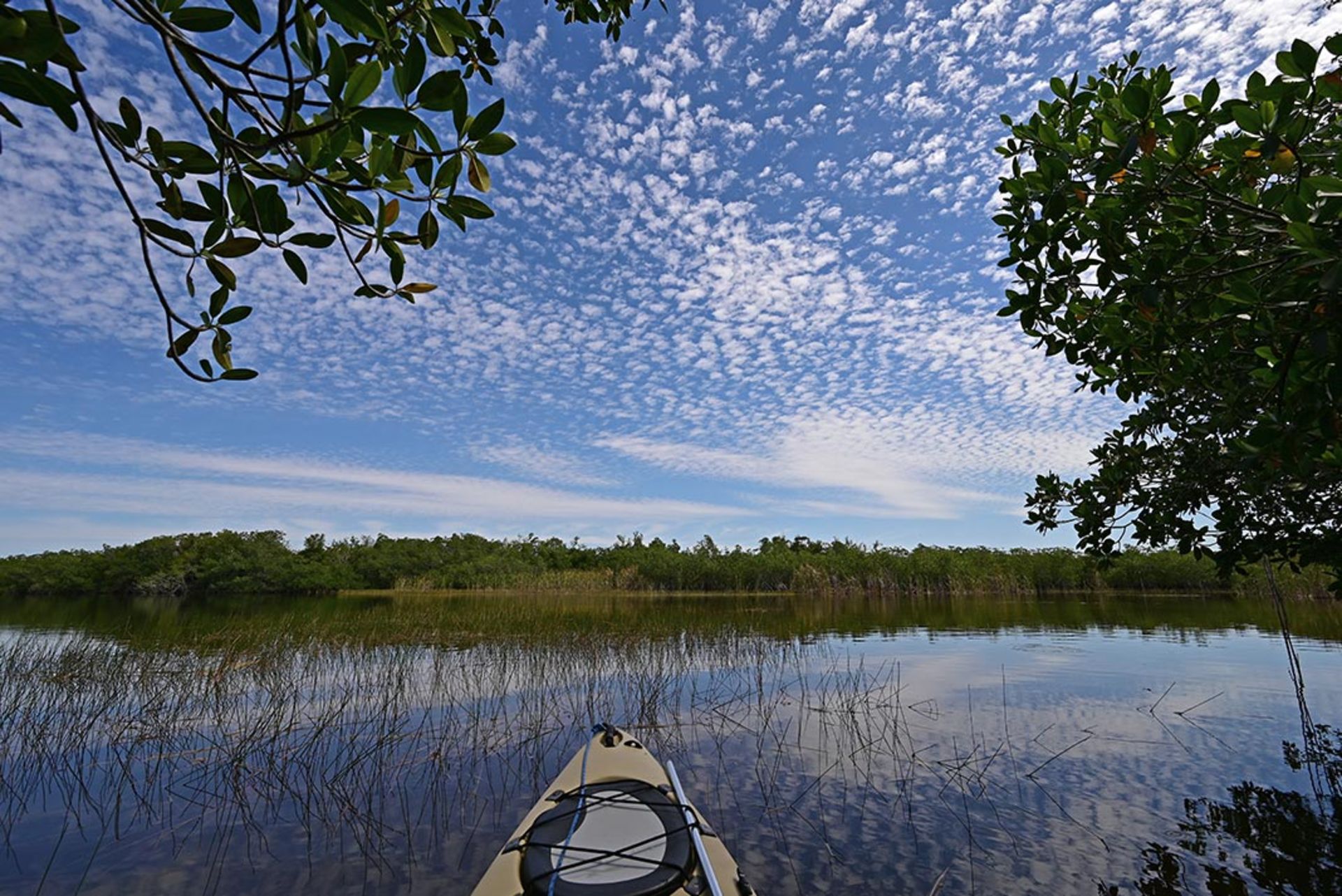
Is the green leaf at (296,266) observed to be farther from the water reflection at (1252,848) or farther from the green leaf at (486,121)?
the water reflection at (1252,848)

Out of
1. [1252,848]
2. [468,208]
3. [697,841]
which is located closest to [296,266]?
[468,208]

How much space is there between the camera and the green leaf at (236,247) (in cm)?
127

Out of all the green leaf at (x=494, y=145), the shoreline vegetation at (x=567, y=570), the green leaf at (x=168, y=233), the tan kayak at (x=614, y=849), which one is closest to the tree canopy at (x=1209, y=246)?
the green leaf at (x=494, y=145)

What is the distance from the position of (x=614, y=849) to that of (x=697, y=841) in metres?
0.50

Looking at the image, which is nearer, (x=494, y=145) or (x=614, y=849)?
(x=494, y=145)

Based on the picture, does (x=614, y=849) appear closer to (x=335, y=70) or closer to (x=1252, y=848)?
(x=335, y=70)

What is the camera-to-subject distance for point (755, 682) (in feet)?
32.9

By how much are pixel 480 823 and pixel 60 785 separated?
430 cm

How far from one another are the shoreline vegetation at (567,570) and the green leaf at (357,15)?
113ft

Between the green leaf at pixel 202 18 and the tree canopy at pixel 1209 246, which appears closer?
the green leaf at pixel 202 18

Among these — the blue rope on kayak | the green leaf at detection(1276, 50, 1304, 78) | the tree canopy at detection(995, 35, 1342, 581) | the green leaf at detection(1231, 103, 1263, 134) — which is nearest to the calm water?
the blue rope on kayak

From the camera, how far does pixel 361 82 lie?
3.51ft

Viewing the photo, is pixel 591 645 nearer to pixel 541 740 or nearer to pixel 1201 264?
pixel 541 740

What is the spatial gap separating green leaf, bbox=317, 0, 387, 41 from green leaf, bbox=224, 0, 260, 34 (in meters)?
0.12
